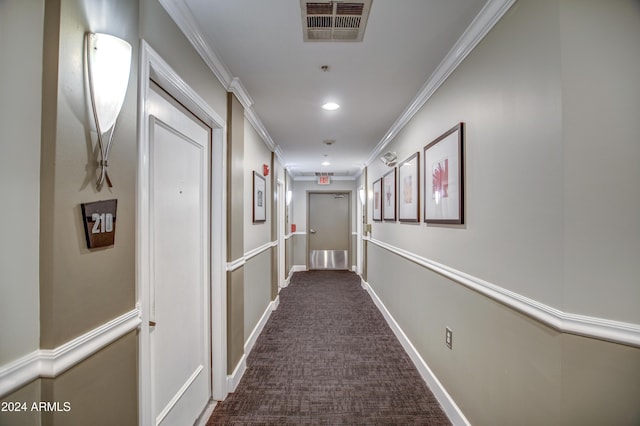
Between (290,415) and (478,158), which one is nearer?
(478,158)

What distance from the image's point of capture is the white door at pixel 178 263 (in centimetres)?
148

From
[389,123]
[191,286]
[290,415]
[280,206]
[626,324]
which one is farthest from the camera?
[280,206]

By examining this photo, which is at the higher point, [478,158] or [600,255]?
[478,158]

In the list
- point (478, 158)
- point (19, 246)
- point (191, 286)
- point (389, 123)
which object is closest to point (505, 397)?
point (478, 158)

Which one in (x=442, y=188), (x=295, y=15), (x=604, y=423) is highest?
(x=295, y=15)

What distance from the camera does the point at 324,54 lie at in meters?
1.92

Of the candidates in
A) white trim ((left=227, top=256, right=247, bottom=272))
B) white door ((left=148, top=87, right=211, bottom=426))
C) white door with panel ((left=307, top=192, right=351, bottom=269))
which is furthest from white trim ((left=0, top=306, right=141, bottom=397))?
white door with panel ((left=307, top=192, right=351, bottom=269))

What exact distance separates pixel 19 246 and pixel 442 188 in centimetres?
213

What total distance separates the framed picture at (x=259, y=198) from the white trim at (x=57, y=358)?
2250mm

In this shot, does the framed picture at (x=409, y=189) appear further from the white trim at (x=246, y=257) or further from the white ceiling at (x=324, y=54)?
the white trim at (x=246, y=257)

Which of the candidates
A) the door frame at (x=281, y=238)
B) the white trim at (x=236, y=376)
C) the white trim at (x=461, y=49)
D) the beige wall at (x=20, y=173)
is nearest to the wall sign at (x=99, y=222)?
the beige wall at (x=20, y=173)

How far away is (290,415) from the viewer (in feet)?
6.68

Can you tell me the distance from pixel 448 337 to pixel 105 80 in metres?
2.28

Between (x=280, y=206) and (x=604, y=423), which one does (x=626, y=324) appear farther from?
(x=280, y=206)
